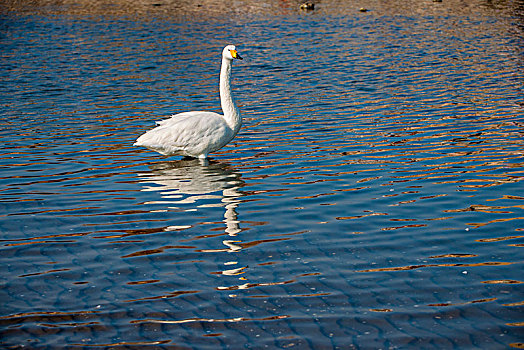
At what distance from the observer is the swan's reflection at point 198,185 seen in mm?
11575

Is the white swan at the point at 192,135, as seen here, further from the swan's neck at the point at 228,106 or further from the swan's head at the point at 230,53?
the swan's head at the point at 230,53

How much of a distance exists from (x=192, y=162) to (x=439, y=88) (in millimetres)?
10215

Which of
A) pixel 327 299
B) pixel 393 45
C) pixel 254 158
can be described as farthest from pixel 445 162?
pixel 393 45

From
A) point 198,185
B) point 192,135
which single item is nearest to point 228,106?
point 192,135

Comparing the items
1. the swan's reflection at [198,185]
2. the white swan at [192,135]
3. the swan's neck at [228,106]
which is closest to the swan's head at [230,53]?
the swan's neck at [228,106]

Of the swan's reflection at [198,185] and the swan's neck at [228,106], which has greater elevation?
the swan's neck at [228,106]

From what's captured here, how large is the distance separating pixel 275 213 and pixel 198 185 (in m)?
2.39

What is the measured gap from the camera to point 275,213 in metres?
11.4

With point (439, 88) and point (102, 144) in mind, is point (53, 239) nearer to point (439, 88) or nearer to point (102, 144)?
point (102, 144)

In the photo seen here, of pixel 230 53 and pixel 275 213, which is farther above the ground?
pixel 230 53

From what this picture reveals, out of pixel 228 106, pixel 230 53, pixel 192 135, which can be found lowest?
pixel 192 135

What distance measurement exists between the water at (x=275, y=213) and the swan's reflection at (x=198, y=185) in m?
0.07

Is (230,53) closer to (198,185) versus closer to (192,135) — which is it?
(192,135)

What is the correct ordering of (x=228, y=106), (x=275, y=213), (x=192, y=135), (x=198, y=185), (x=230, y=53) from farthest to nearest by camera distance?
(x=230, y=53) < (x=228, y=106) < (x=192, y=135) < (x=198, y=185) < (x=275, y=213)
